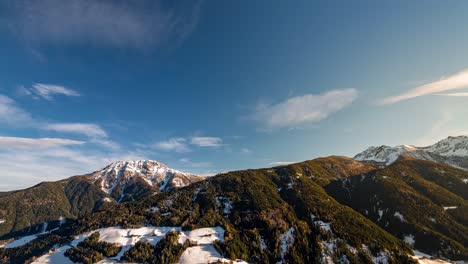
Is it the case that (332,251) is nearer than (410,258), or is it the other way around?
(410,258)

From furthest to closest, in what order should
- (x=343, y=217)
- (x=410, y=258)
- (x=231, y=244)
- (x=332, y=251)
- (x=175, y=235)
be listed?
1. (x=343, y=217)
2. (x=175, y=235)
3. (x=231, y=244)
4. (x=332, y=251)
5. (x=410, y=258)

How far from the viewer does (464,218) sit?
613ft

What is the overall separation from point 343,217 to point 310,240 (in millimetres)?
44256

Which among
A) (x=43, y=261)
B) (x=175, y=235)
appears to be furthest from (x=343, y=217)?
(x=43, y=261)

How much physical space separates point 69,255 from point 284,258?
169m

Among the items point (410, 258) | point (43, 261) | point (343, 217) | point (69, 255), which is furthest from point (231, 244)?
point (43, 261)

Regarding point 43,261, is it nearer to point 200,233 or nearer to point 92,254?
point 92,254

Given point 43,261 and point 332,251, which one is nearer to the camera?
point 332,251

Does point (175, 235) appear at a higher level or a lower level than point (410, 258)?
higher

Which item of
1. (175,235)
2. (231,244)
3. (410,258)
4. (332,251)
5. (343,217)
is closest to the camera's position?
(410,258)

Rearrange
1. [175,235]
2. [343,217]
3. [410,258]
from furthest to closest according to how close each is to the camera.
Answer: [343,217] → [175,235] → [410,258]

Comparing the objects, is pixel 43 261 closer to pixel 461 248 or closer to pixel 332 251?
pixel 332 251

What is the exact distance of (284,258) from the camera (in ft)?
539

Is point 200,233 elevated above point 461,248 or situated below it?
above
